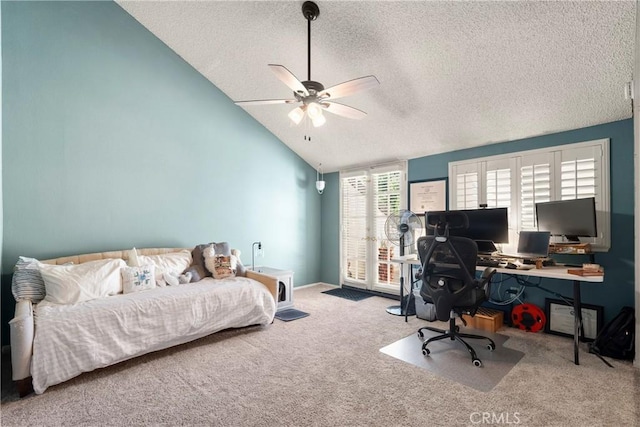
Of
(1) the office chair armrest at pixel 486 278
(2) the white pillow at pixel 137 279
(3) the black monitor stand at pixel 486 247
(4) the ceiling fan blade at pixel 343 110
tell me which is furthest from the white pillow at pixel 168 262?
(3) the black monitor stand at pixel 486 247

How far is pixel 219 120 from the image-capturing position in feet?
13.7

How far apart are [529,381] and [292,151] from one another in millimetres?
4332

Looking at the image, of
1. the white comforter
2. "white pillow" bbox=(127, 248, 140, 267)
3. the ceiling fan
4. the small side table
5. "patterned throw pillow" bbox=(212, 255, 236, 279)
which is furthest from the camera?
the small side table

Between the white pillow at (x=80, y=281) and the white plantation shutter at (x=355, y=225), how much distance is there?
136 inches

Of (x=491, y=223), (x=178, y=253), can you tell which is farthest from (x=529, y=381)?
(x=178, y=253)

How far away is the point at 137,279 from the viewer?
2.87 metres

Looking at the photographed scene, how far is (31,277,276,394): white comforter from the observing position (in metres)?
2.07

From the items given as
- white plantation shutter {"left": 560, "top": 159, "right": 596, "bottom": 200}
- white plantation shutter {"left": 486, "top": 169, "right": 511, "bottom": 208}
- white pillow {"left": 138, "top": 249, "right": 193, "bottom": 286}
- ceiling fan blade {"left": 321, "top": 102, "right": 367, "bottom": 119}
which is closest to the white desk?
white plantation shutter {"left": 560, "top": 159, "right": 596, "bottom": 200}

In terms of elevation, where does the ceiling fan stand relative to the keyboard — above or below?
above

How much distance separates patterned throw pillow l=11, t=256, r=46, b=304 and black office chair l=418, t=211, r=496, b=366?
339 cm

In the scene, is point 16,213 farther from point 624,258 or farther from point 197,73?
point 624,258

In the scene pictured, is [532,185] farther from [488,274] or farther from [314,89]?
[314,89]

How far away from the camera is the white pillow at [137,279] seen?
9.27 feet

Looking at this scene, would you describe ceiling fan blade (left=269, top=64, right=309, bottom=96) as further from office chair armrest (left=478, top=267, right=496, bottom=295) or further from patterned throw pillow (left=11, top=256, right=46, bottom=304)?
patterned throw pillow (left=11, top=256, right=46, bottom=304)
